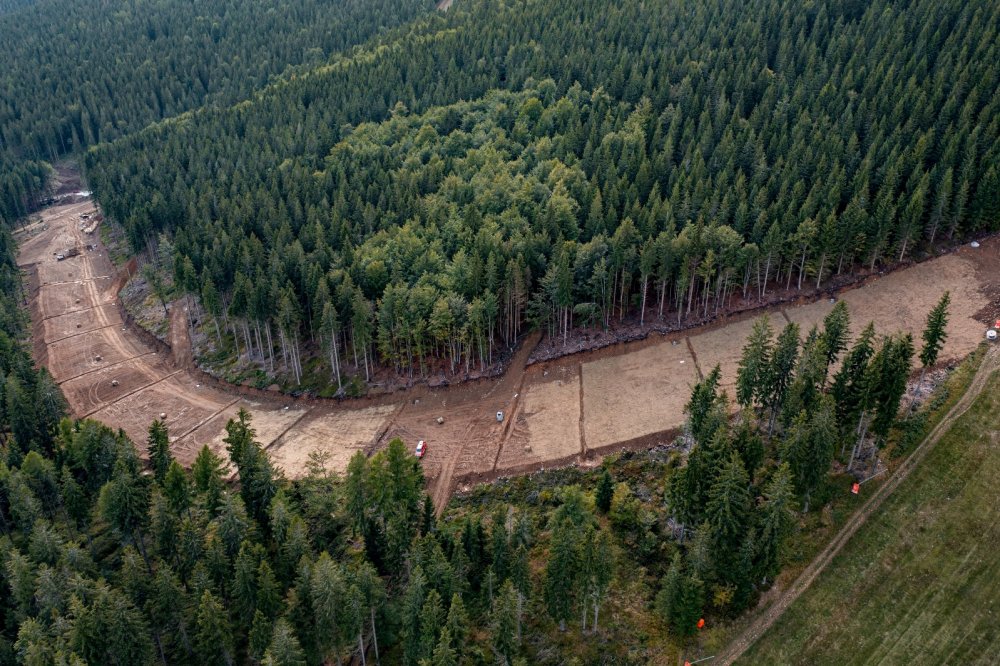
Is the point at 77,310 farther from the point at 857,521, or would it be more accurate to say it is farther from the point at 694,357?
the point at 857,521

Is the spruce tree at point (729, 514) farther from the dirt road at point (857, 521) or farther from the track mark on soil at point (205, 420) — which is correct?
the track mark on soil at point (205, 420)

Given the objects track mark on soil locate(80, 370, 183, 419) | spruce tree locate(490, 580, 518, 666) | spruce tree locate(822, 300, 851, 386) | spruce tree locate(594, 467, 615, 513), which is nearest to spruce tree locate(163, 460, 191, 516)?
spruce tree locate(490, 580, 518, 666)

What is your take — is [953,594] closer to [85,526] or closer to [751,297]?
[751,297]

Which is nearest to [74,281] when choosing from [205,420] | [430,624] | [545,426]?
[205,420]

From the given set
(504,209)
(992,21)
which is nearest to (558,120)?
(504,209)

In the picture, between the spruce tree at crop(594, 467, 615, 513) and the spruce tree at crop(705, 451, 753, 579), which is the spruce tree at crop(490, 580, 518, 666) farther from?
the spruce tree at crop(705, 451, 753, 579)

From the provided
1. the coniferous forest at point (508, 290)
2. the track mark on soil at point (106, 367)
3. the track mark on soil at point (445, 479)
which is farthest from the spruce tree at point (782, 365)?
the track mark on soil at point (106, 367)
